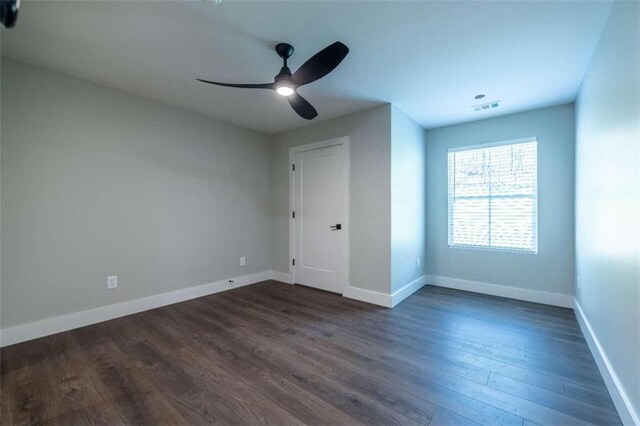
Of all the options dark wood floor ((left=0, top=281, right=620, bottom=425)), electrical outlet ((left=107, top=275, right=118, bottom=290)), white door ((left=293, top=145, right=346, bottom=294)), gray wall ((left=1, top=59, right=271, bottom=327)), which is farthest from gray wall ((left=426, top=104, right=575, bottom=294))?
Answer: electrical outlet ((left=107, top=275, right=118, bottom=290))

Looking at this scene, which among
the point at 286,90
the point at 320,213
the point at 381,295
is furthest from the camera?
the point at 320,213

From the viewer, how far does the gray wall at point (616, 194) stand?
1391mm

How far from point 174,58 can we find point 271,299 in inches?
112

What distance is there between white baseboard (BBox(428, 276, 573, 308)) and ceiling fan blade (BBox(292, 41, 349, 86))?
138 inches

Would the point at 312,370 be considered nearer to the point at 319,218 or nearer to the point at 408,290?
the point at 408,290

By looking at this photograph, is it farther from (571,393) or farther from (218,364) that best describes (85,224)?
(571,393)

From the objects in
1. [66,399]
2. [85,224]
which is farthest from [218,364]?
[85,224]

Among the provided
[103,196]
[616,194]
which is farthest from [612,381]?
[103,196]

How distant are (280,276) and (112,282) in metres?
2.29

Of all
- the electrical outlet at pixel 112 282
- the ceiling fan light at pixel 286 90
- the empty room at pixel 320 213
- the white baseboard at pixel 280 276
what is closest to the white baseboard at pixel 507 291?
the empty room at pixel 320 213

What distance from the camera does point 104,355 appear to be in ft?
7.21

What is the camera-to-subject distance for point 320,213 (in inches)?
159

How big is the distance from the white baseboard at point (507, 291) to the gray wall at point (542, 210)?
55mm

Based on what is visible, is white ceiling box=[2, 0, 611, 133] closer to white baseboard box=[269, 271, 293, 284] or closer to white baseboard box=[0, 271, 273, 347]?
white baseboard box=[0, 271, 273, 347]
